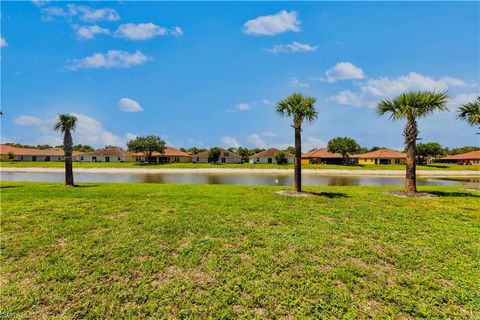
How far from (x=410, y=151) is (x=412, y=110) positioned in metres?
2.46

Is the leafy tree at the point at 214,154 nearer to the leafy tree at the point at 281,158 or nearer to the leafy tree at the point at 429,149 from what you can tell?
the leafy tree at the point at 281,158

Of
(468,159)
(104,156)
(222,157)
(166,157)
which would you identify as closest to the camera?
(468,159)

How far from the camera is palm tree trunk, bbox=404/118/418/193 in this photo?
51.6 ft

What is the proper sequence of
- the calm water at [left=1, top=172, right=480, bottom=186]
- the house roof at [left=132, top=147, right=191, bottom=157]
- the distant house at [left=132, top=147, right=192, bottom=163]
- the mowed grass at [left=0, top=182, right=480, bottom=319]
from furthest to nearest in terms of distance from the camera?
the distant house at [left=132, top=147, right=192, bottom=163]
the house roof at [left=132, top=147, right=191, bottom=157]
the calm water at [left=1, top=172, right=480, bottom=186]
the mowed grass at [left=0, top=182, right=480, bottom=319]

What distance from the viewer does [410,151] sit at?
1616 centimetres

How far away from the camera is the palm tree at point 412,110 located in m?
15.6

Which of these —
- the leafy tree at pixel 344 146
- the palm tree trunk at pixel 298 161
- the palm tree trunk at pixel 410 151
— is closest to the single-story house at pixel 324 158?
the leafy tree at pixel 344 146

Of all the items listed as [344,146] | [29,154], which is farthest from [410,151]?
[29,154]

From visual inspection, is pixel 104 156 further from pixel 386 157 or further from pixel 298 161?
pixel 386 157

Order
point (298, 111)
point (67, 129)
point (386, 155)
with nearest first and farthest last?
point (298, 111)
point (67, 129)
point (386, 155)

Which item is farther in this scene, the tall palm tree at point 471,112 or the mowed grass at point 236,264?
the tall palm tree at point 471,112

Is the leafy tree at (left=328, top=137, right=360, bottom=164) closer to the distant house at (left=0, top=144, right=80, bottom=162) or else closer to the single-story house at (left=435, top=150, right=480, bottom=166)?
the single-story house at (left=435, top=150, right=480, bottom=166)

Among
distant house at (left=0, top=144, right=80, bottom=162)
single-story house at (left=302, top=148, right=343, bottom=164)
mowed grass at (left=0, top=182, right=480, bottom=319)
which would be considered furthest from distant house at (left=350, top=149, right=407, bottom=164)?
distant house at (left=0, top=144, right=80, bottom=162)

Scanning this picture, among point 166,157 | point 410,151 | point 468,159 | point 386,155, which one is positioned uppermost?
point 166,157
